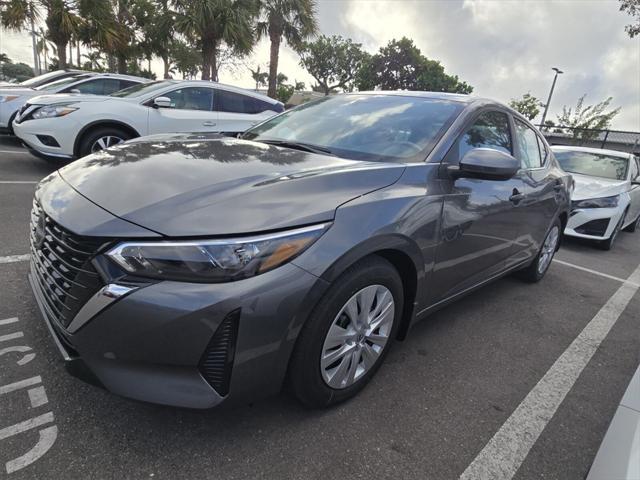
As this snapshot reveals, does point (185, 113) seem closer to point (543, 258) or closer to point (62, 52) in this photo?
point (543, 258)

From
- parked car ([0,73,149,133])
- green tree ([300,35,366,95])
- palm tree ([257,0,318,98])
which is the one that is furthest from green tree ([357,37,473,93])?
parked car ([0,73,149,133])

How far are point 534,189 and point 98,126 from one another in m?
5.72

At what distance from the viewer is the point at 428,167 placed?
7.37ft

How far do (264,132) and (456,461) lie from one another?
234cm

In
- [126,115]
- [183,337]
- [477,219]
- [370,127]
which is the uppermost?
[370,127]

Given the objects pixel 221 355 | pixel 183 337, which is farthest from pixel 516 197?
pixel 183 337

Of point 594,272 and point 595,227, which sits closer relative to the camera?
point 594,272

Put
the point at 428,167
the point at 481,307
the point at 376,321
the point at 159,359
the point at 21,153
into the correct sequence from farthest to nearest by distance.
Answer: the point at 21,153 → the point at 481,307 → the point at 428,167 → the point at 376,321 → the point at 159,359

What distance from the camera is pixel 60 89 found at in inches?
301

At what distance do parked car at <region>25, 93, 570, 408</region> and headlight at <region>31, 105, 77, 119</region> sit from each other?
13.7 feet

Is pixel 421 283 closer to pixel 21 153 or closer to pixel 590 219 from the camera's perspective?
pixel 590 219

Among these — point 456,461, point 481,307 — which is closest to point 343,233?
point 456,461

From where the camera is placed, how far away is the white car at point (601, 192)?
592cm

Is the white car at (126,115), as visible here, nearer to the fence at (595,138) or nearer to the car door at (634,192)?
the car door at (634,192)
